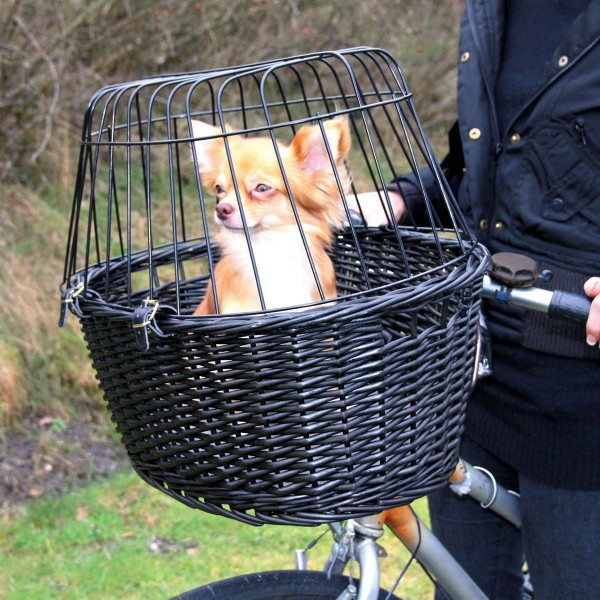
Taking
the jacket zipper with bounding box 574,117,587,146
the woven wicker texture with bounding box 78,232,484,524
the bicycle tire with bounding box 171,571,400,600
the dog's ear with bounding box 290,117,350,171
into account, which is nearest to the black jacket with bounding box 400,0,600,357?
the jacket zipper with bounding box 574,117,587,146

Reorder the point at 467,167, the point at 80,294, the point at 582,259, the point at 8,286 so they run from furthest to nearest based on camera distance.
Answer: the point at 8,286 < the point at 467,167 < the point at 582,259 < the point at 80,294

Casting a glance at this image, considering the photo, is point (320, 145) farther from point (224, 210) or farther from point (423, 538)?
point (423, 538)

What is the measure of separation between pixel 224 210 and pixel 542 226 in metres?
0.69

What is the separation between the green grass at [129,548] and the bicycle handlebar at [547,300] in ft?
6.40

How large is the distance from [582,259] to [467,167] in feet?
1.07

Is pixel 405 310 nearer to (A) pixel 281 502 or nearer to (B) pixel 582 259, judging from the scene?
(A) pixel 281 502

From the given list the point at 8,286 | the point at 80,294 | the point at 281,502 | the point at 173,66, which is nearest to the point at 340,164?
the point at 80,294

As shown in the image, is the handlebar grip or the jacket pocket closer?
the handlebar grip

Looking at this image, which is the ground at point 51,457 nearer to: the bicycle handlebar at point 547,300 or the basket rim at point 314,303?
the basket rim at point 314,303

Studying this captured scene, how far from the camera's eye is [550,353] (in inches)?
66.0

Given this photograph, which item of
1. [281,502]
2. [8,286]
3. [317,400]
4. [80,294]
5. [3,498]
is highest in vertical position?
[80,294]

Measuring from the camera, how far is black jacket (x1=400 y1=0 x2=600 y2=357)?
61.2 inches

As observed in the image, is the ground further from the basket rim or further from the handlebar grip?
the handlebar grip

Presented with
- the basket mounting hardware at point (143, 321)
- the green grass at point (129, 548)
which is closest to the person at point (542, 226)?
the basket mounting hardware at point (143, 321)
